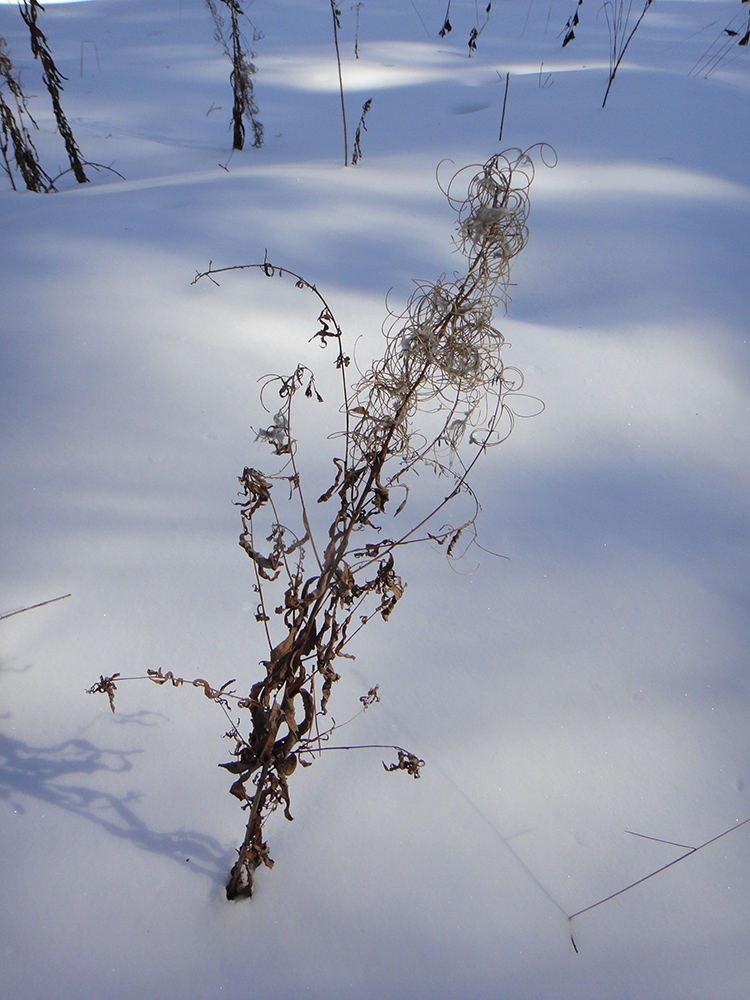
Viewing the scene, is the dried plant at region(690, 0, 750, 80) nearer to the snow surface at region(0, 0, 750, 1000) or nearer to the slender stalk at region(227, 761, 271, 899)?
the snow surface at region(0, 0, 750, 1000)

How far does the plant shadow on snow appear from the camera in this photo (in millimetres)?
958

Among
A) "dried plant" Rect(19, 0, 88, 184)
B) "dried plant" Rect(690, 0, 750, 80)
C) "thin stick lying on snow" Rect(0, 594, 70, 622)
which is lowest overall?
"thin stick lying on snow" Rect(0, 594, 70, 622)

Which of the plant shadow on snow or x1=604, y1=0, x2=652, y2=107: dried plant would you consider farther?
x1=604, y1=0, x2=652, y2=107: dried plant

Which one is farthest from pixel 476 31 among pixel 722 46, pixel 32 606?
pixel 32 606

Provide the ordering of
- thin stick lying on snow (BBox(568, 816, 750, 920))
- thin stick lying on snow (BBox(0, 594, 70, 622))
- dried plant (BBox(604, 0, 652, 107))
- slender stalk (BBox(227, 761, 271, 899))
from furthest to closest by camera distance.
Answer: dried plant (BBox(604, 0, 652, 107)) → thin stick lying on snow (BBox(0, 594, 70, 622)) → thin stick lying on snow (BBox(568, 816, 750, 920)) → slender stalk (BBox(227, 761, 271, 899))

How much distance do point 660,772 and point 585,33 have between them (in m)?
5.55

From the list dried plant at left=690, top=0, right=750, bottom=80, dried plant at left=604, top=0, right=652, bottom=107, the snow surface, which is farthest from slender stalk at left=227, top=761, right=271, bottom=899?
dried plant at left=604, top=0, right=652, bottom=107

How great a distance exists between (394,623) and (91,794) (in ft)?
1.88

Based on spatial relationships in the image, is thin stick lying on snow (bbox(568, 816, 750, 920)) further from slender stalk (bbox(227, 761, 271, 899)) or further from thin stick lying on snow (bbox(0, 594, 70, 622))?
thin stick lying on snow (bbox(0, 594, 70, 622))

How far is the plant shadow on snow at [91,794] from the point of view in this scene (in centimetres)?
96

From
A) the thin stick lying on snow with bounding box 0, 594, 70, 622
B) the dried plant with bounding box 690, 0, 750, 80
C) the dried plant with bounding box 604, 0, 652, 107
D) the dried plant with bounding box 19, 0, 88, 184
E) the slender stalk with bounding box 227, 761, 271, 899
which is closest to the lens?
the slender stalk with bounding box 227, 761, 271, 899

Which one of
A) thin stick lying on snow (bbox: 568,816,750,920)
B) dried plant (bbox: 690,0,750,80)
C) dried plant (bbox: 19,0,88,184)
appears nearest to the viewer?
thin stick lying on snow (bbox: 568,816,750,920)

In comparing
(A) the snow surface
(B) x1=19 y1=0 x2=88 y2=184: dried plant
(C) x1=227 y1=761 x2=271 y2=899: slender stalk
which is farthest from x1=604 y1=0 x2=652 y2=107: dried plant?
(C) x1=227 y1=761 x2=271 y2=899: slender stalk

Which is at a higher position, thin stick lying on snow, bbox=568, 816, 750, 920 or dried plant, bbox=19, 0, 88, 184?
dried plant, bbox=19, 0, 88, 184
